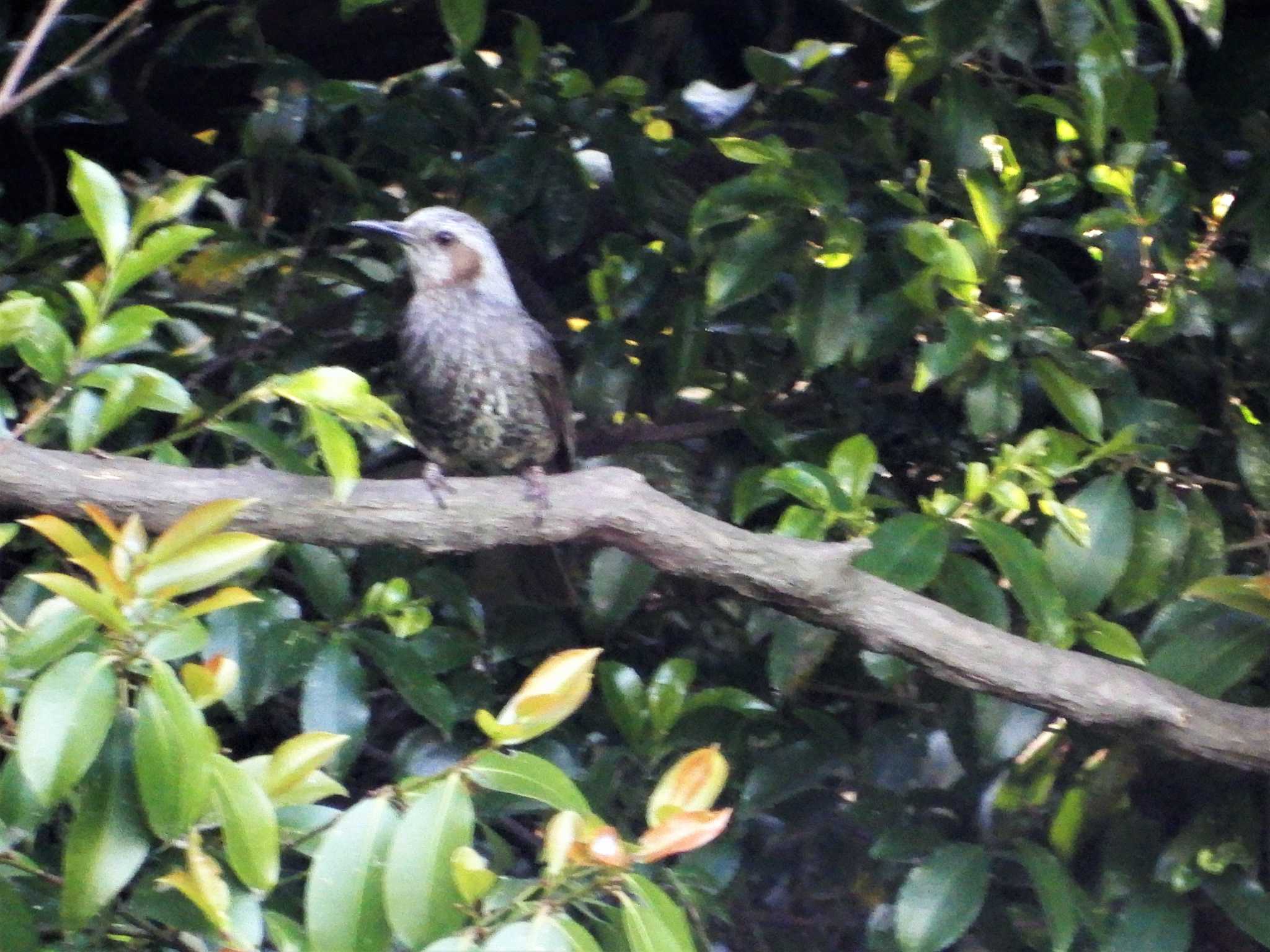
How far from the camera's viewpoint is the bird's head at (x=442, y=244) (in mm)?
2133

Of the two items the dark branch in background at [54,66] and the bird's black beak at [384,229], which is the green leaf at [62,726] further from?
the bird's black beak at [384,229]

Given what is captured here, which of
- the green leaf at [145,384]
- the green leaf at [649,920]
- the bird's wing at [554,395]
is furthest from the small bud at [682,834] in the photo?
the bird's wing at [554,395]

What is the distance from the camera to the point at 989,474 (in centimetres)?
170

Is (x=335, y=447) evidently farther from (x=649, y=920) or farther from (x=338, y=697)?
(x=649, y=920)

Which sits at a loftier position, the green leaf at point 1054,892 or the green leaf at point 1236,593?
the green leaf at point 1236,593

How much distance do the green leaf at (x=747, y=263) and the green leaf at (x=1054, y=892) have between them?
2.68ft

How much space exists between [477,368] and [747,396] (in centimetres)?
49

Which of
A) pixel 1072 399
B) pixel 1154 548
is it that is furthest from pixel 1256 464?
pixel 1072 399

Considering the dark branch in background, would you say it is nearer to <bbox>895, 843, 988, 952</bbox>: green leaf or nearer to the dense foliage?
the dense foliage

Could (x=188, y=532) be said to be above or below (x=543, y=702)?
above

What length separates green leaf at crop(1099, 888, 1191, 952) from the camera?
1721 millimetres

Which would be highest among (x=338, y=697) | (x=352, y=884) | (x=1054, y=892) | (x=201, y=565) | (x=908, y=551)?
(x=201, y=565)

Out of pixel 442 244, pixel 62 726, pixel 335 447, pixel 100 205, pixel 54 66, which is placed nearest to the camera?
pixel 62 726

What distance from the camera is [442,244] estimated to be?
2168 millimetres
